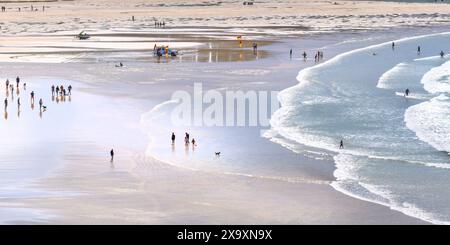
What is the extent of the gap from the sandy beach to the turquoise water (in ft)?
2.69

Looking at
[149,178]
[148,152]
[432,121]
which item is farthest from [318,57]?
[149,178]

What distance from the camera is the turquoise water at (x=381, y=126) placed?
78.0ft

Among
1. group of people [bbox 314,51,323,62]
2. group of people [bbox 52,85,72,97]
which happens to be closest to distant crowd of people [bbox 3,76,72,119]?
group of people [bbox 52,85,72,97]

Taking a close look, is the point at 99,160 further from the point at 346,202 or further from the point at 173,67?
the point at 173,67

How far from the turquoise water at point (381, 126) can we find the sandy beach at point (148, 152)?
818mm

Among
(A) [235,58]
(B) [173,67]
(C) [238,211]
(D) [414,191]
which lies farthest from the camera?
(A) [235,58]

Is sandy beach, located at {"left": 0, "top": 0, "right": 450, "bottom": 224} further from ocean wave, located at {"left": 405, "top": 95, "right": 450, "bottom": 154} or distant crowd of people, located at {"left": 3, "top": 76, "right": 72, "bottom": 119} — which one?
ocean wave, located at {"left": 405, "top": 95, "right": 450, "bottom": 154}

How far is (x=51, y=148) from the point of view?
29000mm

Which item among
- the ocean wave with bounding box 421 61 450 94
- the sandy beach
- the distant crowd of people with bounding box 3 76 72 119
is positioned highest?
the distant crowd of people with bounding box 3 76 72 119

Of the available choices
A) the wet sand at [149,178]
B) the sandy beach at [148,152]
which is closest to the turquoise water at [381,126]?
the sandy beach at [148,152]

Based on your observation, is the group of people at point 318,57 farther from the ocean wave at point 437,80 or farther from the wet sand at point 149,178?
the wet sand at point 149,178

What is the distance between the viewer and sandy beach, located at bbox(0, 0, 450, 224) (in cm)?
2152

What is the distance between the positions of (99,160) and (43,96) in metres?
14.2
